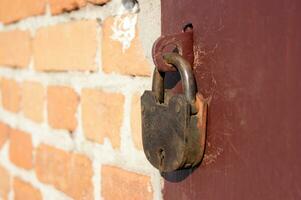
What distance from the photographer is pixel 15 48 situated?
3.37ft

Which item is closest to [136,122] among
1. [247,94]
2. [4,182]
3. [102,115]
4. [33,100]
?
[102,115]

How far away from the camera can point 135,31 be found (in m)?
0.66

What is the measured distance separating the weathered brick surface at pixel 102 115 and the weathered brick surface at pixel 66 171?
0.06 meters

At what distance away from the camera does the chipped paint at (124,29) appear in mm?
667

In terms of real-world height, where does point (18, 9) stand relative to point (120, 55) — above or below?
above

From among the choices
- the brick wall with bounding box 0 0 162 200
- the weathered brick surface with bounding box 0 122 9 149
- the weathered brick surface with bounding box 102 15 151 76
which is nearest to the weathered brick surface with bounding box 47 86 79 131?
the brick wall with bounding box 0 0 162 200

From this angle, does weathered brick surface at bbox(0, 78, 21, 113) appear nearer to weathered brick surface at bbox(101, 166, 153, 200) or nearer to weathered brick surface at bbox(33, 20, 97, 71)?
weathered brick surface at bbox(33, 20, 97, 71)

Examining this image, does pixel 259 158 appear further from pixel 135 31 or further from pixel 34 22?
pixel 34 22

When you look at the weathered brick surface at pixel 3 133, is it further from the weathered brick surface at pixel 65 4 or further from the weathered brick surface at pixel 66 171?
the weathered brick surface at pixel 65 4

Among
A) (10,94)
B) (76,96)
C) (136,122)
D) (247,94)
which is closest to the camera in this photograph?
(247,94)

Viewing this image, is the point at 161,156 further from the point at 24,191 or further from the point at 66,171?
the point at 24,191

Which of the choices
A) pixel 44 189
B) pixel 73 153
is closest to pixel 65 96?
pixel 73 153

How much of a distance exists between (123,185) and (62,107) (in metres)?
0.23

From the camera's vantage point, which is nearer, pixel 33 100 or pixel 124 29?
pixel 124 29
